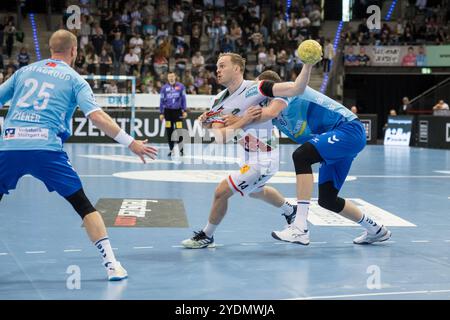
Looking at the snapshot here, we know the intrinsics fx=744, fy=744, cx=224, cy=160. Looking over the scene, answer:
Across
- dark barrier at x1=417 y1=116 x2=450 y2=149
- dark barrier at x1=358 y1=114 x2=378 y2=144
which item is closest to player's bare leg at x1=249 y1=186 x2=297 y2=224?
dark barrier at x1=417 y1=116 x2=450 y2=149

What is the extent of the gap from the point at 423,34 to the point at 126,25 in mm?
13356

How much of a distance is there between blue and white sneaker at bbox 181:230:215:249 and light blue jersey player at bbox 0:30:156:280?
5.00 feet

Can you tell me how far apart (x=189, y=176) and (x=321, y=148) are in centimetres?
733

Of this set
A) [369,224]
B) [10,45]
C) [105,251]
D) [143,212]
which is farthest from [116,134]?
[10,45]

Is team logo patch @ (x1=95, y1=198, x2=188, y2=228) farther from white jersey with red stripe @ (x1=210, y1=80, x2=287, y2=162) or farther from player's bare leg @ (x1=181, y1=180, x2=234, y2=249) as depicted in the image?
white jersey with red stripe @ (x1=210, y1=80, x2=287, y2=162)

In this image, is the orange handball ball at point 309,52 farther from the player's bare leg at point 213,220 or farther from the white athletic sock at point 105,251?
the white athletic sock at point 105,251

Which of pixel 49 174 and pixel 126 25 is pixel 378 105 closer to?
pixel 126 25

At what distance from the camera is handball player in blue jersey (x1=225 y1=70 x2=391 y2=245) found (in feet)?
23.8

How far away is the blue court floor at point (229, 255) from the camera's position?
5398 millimetres

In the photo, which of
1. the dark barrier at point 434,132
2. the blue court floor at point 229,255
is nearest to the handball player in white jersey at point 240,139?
the blue court floor at point 229,255

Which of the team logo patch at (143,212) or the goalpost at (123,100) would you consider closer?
the team logo patch at (143,212)

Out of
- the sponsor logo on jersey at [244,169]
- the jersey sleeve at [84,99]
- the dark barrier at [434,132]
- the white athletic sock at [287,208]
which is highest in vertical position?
the jersey sleeve at [84,99]

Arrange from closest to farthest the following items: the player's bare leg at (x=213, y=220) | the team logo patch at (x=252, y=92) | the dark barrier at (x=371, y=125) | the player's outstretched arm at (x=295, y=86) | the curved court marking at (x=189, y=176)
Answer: the player's outstretched arm at (x=295, y=86), the team logo patch at (x=252, y=92), the player's bare leg at (x=213, y=220), the curved court marking at (x=189, y=176), the dark barrier at (x=371, y=125)

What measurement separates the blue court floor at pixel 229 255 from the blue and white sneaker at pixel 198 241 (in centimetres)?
12
